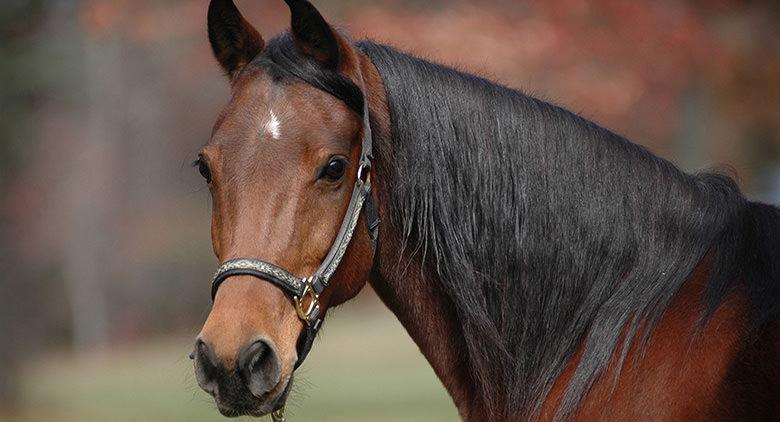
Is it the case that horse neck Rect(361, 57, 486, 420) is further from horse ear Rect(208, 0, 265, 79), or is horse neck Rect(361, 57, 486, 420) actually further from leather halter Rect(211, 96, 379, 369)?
horse ear Rect(208, 0, 265, 79)

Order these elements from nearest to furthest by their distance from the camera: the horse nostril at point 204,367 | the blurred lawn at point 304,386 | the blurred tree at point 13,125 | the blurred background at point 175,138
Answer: the horse nostril at point 204,367
the blurred background at point 175,138
the blurred lawn at point 304,386
the blurred tree at point 13,125

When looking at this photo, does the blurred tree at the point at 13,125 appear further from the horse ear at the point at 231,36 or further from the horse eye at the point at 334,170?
the horse eye at the point at 334,170

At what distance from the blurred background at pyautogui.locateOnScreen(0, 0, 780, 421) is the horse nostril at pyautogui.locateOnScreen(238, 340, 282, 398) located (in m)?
3.54

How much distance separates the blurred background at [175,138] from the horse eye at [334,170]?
309 cm

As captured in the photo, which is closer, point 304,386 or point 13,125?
point 304,386

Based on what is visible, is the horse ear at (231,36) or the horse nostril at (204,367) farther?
the horse ear at (231,36)

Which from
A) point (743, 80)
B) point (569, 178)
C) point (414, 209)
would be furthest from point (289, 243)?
point (743, 80)

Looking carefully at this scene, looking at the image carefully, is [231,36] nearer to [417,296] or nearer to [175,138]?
[417,296]

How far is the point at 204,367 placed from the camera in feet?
10.5

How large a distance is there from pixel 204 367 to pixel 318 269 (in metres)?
0.50

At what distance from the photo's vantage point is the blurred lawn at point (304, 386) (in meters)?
13.2

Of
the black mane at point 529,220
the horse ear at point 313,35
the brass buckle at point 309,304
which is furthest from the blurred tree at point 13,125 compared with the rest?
the brass buckle at point 309,304

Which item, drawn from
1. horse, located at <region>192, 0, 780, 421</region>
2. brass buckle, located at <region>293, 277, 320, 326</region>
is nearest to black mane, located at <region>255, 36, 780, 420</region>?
horse, located at <region>192, 0, 780, 421</region>

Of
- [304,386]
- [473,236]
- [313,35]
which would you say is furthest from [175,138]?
[473,236]
